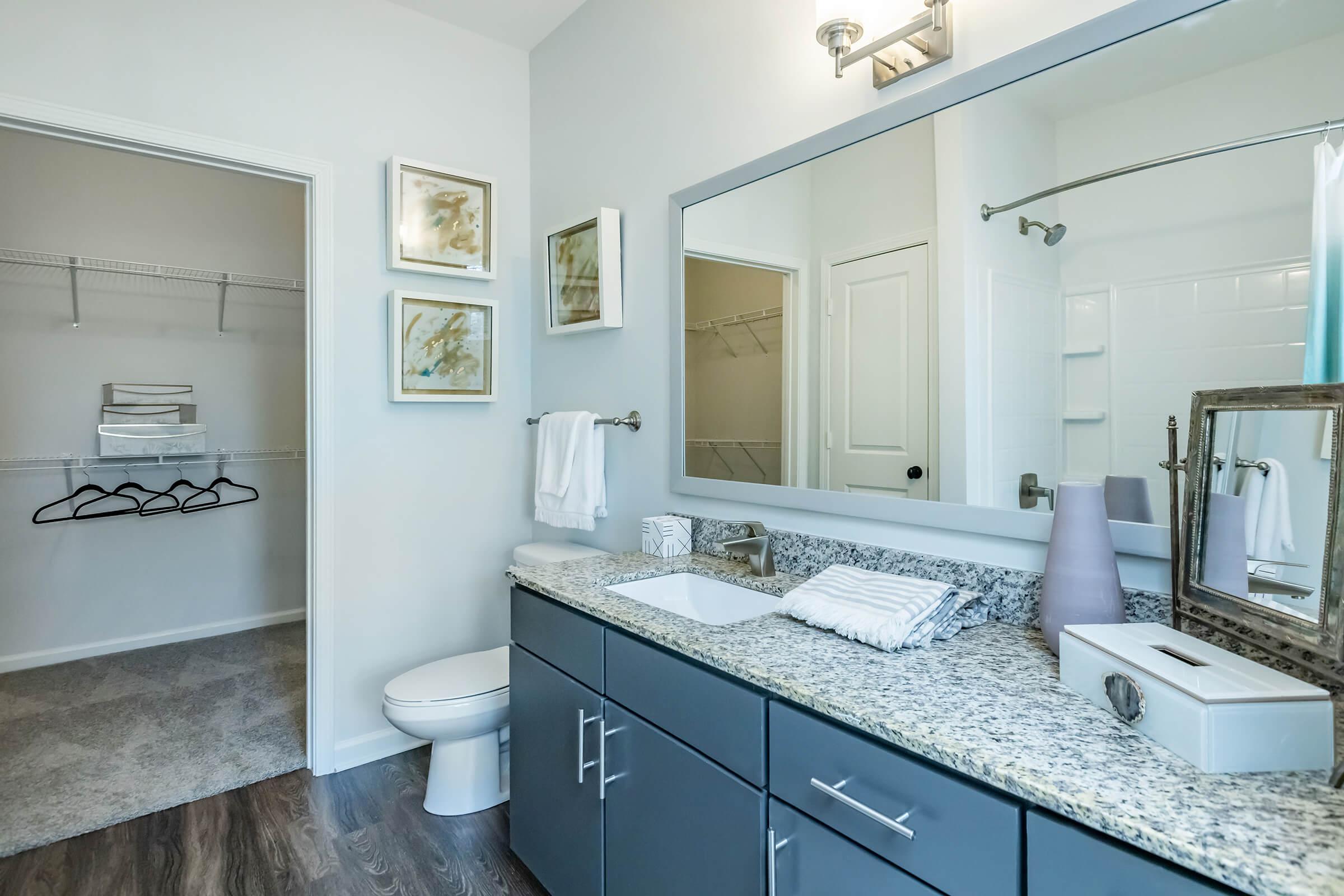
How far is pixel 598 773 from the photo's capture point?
146 cm

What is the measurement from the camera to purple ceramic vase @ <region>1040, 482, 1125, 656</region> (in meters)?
1.05

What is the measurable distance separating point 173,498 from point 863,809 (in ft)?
13.0

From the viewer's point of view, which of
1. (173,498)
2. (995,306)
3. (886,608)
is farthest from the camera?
(173,498)

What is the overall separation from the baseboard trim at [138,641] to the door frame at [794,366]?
237cm

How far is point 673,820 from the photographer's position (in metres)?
1.25

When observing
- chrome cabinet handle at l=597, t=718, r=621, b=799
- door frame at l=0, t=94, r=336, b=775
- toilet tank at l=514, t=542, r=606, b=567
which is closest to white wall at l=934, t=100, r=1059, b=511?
chrome cabinet handle at l=597, t=718, r=621, b=799

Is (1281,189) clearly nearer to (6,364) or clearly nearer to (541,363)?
(541,363)

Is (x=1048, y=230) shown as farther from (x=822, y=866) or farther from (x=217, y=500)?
(x=217, y=500)

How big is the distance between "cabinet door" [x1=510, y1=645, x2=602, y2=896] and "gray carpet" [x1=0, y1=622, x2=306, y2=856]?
45.4 inches

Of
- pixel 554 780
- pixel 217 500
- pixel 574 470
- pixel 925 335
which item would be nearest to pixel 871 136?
pixel 925 335

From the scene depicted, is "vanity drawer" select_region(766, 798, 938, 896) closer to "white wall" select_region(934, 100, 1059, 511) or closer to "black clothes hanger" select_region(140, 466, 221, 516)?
"white wall" select_region(934, 100, 1059, 511)

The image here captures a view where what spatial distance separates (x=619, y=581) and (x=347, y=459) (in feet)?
4.17

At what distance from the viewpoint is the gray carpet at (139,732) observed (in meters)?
2.17

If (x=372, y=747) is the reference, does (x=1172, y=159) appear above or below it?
above
